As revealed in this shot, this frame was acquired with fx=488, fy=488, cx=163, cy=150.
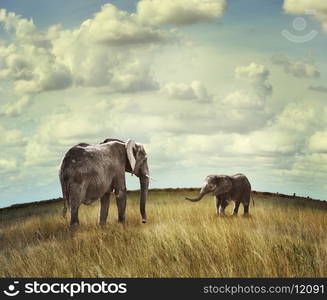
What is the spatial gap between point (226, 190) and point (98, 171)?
6278mm

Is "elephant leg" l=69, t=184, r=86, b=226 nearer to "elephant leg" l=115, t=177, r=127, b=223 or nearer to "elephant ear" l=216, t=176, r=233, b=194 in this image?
"elephant leg" l=115, t=177, r=127, b=223

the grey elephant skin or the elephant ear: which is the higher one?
the grey elephant skin

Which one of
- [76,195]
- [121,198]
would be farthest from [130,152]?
[76,195]

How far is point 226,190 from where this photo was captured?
16266 mm

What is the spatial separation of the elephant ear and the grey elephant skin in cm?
378

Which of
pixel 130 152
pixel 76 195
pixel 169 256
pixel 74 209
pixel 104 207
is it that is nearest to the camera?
pixel 169 256

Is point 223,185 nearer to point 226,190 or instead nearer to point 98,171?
point 226,190

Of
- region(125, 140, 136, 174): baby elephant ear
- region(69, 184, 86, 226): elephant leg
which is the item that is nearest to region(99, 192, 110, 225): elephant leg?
region(125, 140, 136, 174): baby elephant ear

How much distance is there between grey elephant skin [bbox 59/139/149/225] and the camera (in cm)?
1080

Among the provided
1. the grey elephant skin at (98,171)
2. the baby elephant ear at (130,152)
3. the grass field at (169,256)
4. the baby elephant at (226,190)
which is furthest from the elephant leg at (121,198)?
the baby elephant at (226,190)

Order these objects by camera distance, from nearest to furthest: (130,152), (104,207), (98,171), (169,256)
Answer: (169,256) < (98,171) < (130,152) < (104,207)

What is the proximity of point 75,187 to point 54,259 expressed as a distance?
8.27 feet

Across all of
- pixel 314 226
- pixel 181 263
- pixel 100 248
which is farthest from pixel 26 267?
pixel 314 226

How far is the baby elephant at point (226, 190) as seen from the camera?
53.0ft
